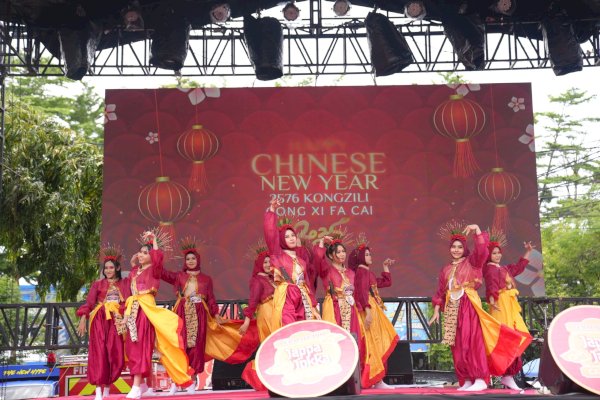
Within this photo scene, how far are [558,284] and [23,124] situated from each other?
41.0 feet

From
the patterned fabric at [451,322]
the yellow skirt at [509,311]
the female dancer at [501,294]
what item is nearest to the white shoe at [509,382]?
the female dancer at [501,294]

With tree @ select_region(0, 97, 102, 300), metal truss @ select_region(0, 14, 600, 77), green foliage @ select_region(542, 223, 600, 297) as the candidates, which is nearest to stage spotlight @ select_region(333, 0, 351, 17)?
metal truss @ select_region(0, 14, 600, 77)

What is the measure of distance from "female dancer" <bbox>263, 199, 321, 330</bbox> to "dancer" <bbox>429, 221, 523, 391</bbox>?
1205 mm

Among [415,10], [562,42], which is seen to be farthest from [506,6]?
[415,10]

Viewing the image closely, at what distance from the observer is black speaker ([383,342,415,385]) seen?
818 centimetres

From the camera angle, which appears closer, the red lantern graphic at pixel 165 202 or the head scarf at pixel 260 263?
the head scarf at pixel 260 263

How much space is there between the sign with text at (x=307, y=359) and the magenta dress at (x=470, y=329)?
5.04 ft

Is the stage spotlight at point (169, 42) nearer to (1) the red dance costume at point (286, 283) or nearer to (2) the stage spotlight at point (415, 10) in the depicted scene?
(2) the stage spotlight at point (415, 10)

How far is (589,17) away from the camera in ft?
28.8

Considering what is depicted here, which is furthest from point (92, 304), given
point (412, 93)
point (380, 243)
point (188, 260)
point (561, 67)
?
point (561, 67)

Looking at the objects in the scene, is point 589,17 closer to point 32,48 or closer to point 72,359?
point 32,48

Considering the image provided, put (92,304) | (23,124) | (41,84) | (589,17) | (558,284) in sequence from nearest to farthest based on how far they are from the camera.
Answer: (92,304) < (589,17) < (23,124) < (558,284) < (41,84)

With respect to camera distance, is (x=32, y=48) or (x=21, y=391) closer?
(x=32, y=48)

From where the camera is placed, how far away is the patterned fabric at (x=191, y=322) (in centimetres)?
775
